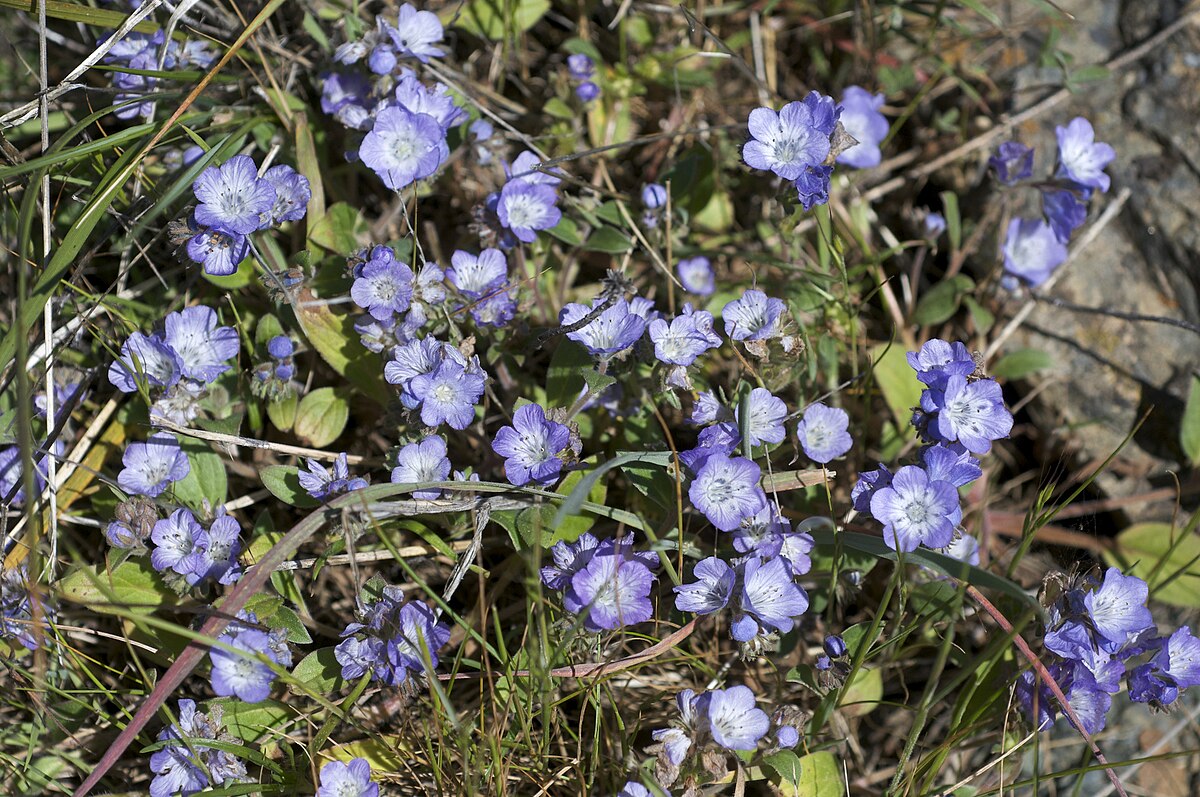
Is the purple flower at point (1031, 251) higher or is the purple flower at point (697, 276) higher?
the purple flower at point (697, 276)

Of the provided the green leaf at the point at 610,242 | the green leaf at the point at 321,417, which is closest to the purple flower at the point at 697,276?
the green leaf at the point at 610,242

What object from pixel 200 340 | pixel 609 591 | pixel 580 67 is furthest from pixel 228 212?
pixel 609 591

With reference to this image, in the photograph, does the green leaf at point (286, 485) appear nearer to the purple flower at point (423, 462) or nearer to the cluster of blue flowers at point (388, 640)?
the purple flower at point (423, 462)

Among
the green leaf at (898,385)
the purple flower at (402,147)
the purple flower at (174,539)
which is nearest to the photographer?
the purple flower at (174,539)

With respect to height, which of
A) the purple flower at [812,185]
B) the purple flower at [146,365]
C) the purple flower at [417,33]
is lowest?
the purple flower at [146,365]

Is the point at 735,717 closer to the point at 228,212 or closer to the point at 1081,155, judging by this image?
the point at 228,212

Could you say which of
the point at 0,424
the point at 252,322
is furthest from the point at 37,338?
the point at 252,322
